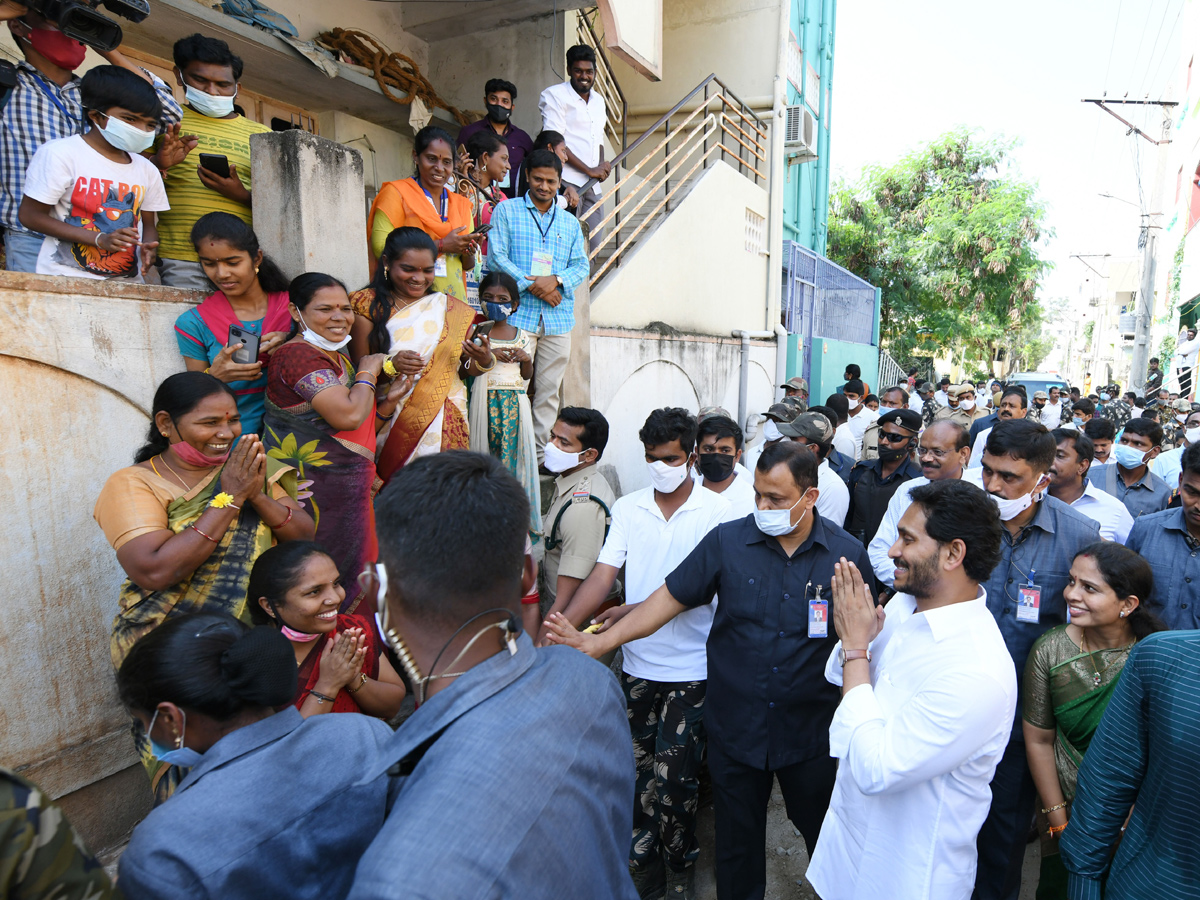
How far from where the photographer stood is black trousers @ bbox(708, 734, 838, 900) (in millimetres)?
2656

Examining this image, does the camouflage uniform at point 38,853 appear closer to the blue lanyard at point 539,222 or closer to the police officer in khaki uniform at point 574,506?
the police officer in khaki uniform at point 574,506

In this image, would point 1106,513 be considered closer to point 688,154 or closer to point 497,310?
point 497,310

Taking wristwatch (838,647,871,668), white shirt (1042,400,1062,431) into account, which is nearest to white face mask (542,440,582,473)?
wristwatch (838,647,871,668)

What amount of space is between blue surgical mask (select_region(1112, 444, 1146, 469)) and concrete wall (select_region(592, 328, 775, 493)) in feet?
12.1

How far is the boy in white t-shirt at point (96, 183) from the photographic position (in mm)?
2797

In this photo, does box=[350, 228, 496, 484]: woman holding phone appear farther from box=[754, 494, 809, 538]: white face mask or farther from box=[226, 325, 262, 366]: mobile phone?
box=[754, 494, 809, 538]: white face mask

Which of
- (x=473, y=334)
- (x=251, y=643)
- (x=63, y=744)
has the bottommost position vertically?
(x=63, y=744)

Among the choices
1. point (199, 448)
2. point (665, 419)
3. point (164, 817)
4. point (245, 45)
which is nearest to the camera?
point (164, 817)

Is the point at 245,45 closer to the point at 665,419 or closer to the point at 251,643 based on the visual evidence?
the point at 665,419

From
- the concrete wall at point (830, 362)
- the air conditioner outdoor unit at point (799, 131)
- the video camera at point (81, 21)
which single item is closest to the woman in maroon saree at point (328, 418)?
the video camera at point (81, 21)

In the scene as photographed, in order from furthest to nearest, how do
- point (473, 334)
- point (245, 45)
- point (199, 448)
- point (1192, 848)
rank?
point (245, 45) < point (473, 334) < point (199, 448) < point (1192, 848)

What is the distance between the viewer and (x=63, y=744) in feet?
8.98

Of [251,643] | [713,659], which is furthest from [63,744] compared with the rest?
[713,659]

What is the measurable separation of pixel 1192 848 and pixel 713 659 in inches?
58.1
